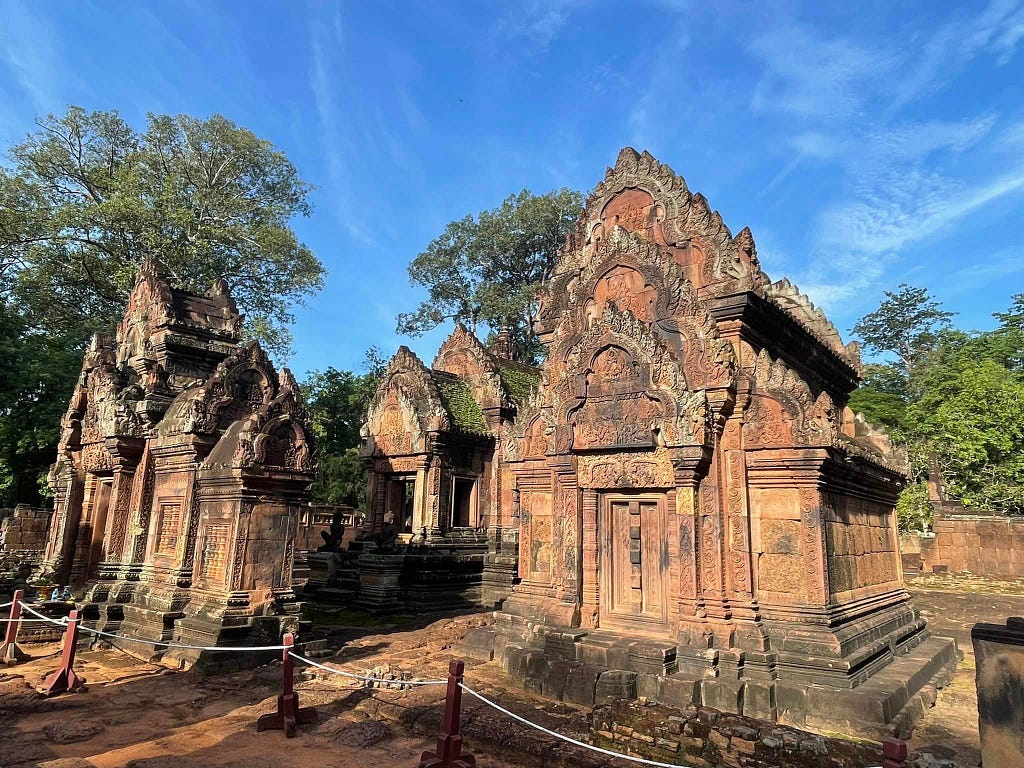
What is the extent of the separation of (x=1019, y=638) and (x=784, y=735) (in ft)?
9.43

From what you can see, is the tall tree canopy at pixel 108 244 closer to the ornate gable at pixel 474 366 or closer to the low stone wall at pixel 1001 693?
the ornate gable at pixel 474 366

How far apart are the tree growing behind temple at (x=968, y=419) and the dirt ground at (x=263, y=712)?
1947 cm

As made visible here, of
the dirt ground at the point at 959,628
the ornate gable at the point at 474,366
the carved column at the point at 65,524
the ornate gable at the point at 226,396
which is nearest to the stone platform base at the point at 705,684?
the dirt ground at the point at 959,628

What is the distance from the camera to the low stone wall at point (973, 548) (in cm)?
2183

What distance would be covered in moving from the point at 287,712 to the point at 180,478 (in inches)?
244

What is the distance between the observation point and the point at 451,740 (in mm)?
5375

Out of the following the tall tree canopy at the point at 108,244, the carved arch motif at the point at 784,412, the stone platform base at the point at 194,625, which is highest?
the tall tree canopy at the point at 108,244

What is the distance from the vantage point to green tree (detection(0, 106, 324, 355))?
26891 mm

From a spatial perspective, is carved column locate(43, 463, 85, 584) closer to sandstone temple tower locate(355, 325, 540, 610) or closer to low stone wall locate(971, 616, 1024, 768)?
sandstone temple tower locate(355, 325, 540, 610)

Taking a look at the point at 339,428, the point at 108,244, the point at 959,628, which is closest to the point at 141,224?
the point at 108,244

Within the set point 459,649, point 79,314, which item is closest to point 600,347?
point 459,649

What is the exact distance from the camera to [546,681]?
26.7ft

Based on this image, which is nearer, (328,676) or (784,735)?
(784,735)

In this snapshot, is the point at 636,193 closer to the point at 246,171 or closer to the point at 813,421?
the point at 813,421
